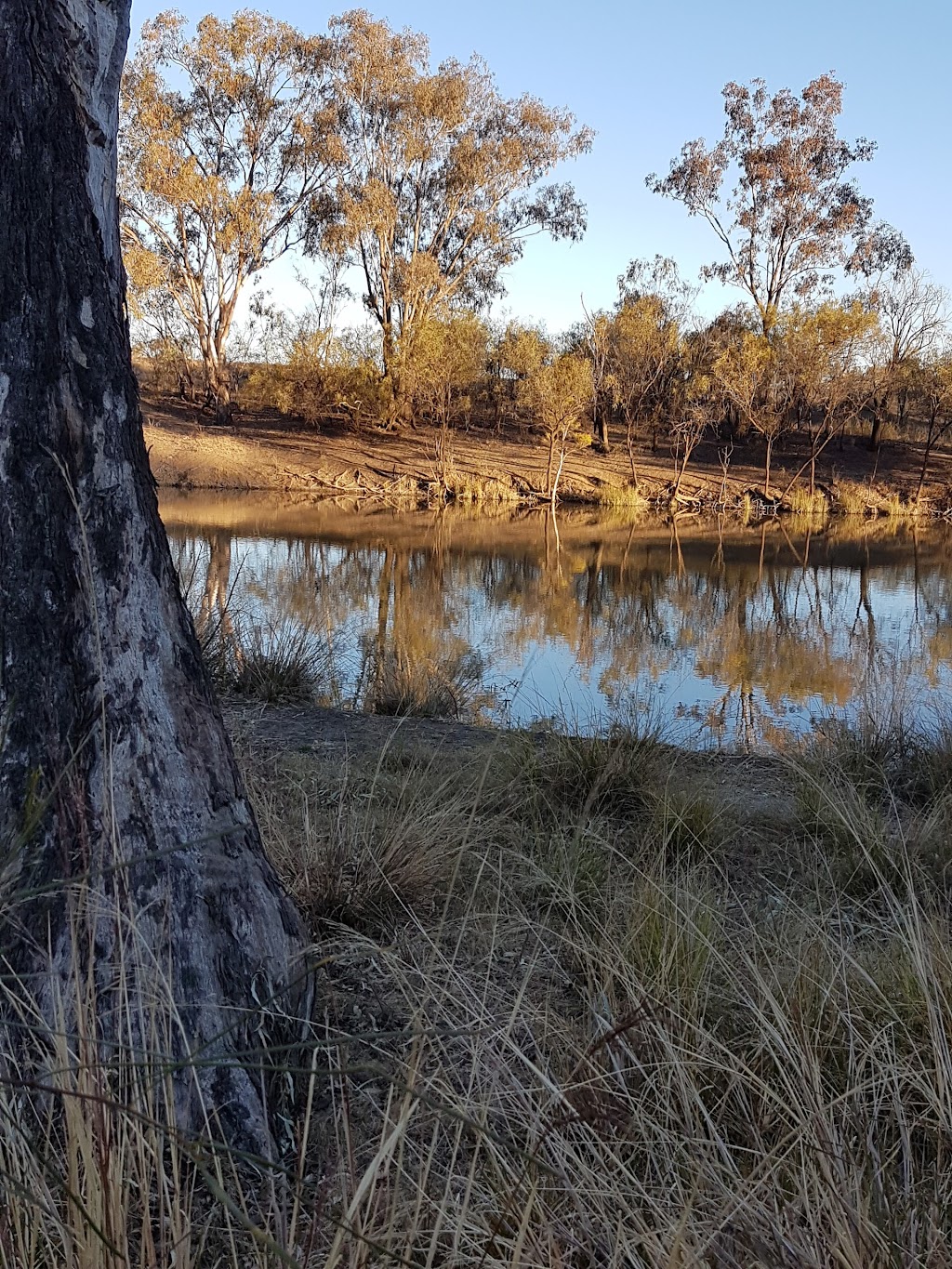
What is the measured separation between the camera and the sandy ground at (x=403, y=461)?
28922 mm

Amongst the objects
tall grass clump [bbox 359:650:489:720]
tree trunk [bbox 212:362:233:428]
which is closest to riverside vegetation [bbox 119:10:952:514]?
tree trunk [bbox 212:362:233:428]

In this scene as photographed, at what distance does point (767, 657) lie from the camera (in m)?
10.4

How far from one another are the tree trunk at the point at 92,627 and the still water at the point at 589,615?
136 inches

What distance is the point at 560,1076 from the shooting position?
1.92 meters

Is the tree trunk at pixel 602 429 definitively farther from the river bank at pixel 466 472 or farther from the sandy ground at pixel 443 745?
the sandy ground at pixel 443 745

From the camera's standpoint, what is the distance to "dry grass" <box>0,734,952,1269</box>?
1.21 m

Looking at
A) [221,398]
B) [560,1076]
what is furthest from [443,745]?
[221,398]

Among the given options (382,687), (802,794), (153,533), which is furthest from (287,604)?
(153,533)

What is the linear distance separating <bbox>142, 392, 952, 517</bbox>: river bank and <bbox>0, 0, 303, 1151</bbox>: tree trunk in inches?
1004

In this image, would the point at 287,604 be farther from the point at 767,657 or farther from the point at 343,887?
→ the point at 343,887

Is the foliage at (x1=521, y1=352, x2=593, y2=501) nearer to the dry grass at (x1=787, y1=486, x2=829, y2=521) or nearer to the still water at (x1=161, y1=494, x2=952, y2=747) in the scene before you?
the still water at (x1=161, y1=494, x2=952, y2=747)

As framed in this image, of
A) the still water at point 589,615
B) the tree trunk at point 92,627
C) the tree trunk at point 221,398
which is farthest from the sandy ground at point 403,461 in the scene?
the tree trunk at point 92,627

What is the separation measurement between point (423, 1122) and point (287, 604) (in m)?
9.75

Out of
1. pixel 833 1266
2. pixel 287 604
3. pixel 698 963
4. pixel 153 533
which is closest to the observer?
pixel 833 1266
